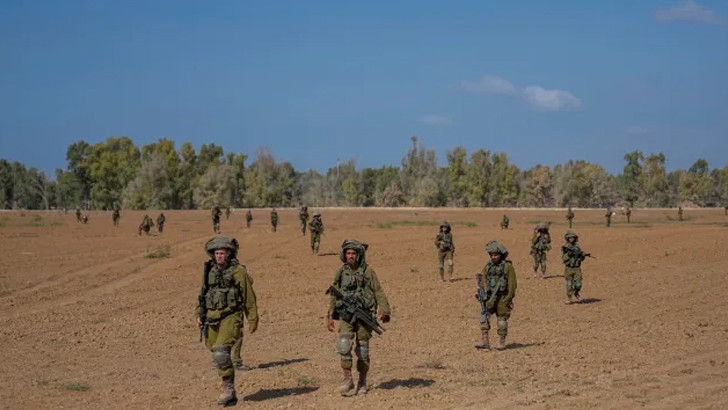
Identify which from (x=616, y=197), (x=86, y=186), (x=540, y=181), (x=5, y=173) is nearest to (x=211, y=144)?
(x=86, y=186)

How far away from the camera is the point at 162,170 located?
144m

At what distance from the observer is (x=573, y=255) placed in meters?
20.3

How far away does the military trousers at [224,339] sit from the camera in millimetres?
10508

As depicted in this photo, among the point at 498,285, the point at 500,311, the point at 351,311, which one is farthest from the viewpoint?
the point at 500,311

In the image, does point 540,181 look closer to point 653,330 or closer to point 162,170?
point 162,170

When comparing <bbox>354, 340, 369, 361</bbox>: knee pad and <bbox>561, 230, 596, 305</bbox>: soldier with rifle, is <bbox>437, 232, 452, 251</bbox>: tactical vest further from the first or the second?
<bbox>354, 340, 369, 361</bbox>: knee pad

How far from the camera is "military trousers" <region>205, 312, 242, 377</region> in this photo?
34.5ft

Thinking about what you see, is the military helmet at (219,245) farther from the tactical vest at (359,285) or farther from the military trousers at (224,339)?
the tactical vest at (359,285)

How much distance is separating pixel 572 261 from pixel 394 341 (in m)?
6.00

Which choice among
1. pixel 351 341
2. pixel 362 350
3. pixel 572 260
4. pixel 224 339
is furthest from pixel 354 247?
pixel 572 260

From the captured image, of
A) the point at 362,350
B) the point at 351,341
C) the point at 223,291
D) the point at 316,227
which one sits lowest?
the point at 362,350

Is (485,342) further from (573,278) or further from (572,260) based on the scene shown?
(573,278)

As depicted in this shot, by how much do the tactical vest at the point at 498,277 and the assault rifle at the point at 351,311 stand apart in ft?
12.6

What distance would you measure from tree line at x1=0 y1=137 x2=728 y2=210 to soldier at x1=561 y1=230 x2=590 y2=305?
402ft
